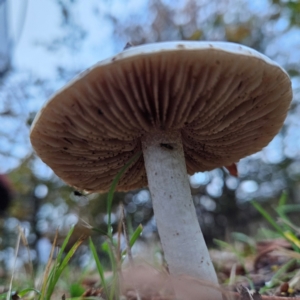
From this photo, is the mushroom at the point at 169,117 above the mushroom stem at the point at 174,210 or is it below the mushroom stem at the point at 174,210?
above

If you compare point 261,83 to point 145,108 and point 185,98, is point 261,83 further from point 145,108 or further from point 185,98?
point 145,108

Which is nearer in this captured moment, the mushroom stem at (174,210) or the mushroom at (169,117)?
the mushroom at (169,117)

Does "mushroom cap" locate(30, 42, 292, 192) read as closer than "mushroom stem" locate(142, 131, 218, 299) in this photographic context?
Yes

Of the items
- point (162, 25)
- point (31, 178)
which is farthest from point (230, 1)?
point (31, 178)

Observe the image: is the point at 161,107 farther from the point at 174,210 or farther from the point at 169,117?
the point at 174,210
